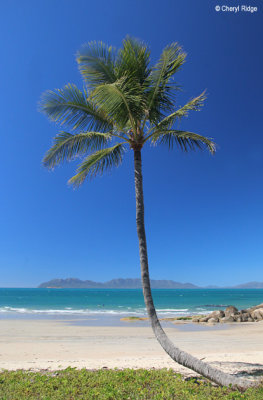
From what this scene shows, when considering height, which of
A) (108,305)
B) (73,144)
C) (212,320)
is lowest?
(108,305)

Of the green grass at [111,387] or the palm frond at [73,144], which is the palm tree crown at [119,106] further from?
the green grass at [111,387]

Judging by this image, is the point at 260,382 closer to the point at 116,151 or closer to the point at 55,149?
the point at 116,151

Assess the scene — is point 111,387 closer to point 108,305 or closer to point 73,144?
point 73,144

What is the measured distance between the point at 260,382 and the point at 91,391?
11.4 feet

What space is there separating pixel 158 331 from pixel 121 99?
509 cm

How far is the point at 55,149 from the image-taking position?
8.03 metres

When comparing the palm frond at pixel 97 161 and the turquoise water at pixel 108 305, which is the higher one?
the palm frond at pixel 97 161

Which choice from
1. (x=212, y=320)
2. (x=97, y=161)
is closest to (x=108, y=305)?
(x=212, y=320)

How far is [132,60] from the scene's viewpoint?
7164 millimetres

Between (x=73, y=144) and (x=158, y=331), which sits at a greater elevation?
(x=73, y=144)

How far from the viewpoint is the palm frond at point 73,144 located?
7.84m

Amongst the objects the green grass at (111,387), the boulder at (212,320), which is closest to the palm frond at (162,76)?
the green grass at (111,387)

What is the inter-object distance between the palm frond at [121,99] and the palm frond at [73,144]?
0.74 meters

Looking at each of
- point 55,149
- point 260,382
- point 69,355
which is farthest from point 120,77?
point 69,355
